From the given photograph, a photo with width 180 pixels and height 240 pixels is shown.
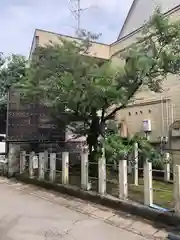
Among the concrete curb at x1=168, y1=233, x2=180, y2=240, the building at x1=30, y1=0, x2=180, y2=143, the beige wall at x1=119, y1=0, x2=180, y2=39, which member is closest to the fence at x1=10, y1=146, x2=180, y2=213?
the concrete curb at x1=168, y1=233, x2=180, y2=240

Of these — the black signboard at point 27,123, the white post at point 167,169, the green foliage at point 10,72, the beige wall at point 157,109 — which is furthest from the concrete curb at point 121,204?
the green foliage at point 10,72

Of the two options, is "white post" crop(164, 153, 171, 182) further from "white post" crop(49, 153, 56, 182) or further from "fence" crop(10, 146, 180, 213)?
"white post" crop(49, 153, 56, 182)

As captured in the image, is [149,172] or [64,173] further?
[64,173]

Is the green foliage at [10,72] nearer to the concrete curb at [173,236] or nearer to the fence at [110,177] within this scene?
the fence at [110,177]

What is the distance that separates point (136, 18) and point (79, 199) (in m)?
10.8

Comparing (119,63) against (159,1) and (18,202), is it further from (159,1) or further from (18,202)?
(159,1)

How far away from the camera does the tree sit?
7383mm

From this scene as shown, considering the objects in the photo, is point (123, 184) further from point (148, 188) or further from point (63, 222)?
point (63, 222)

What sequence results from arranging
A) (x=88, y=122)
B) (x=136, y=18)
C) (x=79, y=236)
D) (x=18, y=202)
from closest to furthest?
(x=79, y=236), (x=18, y=202), (x=88, y=122), (x=136, y=18)

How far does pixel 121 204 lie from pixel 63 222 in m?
1.34

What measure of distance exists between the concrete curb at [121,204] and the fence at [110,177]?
145 millimetres

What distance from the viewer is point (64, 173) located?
27.2 feet

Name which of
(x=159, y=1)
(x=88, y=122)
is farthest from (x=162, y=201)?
(x=159, y=1)

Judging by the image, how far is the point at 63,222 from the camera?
5.61m
